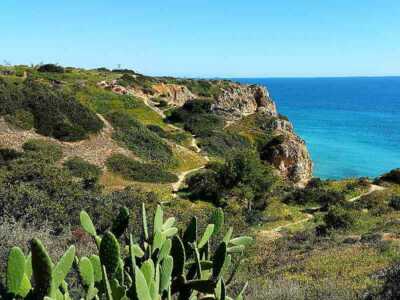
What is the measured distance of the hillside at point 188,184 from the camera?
13.1 meters

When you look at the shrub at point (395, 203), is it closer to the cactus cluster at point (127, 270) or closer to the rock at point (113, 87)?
the cactus cluster at point (127, 270)

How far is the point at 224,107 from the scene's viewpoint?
67.1m

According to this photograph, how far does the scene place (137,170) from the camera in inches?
1371

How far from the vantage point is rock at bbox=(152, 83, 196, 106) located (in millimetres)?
67812

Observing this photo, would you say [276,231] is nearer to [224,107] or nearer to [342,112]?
[224,107]

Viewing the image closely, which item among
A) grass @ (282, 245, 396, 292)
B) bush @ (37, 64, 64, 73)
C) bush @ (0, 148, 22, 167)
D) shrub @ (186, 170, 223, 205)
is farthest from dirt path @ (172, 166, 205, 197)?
bush @ (37, 64, 64, 73)

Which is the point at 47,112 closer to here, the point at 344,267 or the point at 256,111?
the point at 344,267

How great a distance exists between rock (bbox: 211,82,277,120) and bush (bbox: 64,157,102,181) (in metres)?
31.8

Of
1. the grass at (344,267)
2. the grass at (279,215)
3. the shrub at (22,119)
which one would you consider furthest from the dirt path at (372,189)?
the shrub at (22,119)

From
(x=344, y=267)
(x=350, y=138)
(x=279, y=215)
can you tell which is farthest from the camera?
(x=350, y=138)

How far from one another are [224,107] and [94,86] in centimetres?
1794

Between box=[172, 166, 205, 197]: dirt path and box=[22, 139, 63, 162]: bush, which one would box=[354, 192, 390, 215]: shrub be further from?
box=[22, 139, 63, 162]: bush

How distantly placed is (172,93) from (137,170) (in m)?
36.4

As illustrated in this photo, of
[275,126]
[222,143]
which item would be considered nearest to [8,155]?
[222,143]
